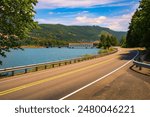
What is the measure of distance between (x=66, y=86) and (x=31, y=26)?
470 inches

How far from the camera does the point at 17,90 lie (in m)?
17.8

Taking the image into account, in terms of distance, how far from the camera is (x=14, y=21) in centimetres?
2819

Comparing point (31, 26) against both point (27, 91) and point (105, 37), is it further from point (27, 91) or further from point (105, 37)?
point (105, 37)

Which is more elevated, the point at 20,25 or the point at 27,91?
the point at 20,25

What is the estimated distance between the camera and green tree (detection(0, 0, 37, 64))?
27.6 metres

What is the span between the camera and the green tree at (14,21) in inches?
1087

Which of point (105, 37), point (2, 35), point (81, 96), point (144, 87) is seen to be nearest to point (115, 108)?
point (81, 96)

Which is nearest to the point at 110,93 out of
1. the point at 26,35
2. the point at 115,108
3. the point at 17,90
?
the point at 115,108

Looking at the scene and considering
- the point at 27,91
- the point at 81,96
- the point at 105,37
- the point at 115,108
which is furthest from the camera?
the point at 105,37

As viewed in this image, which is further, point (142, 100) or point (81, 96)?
point (81, 96)

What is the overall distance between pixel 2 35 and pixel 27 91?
1200cm

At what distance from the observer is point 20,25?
28.5 metres

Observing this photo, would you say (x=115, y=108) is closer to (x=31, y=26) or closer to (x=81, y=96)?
(x=81, y=96)

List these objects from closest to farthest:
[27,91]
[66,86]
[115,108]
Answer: [115,108] < [27,91] < [66,86]
